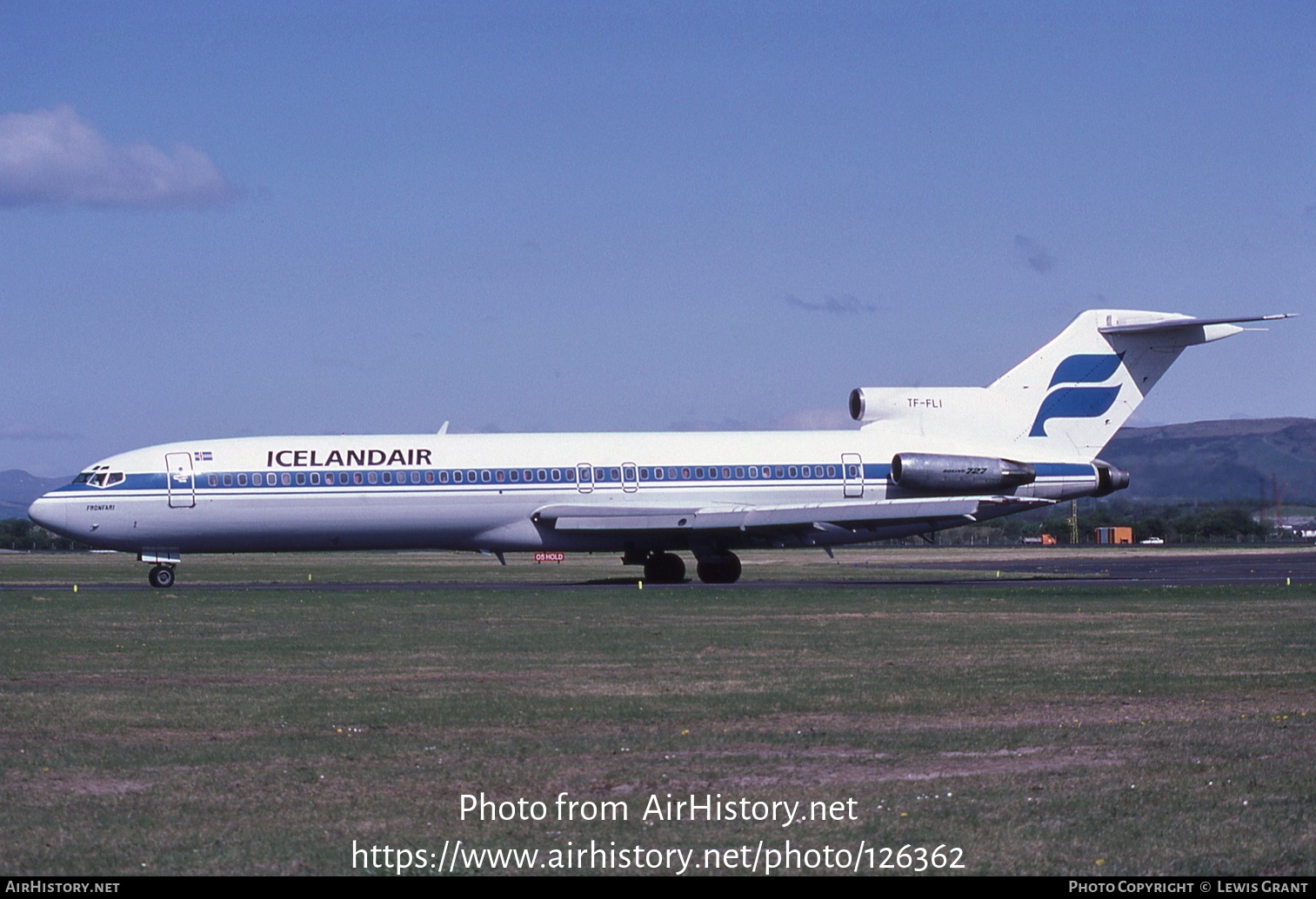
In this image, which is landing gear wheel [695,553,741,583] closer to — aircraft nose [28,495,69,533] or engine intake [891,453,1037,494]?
engine intake [891,453,1037,494]

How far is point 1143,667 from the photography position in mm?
18594

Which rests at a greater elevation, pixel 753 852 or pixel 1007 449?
pixel 1007 449

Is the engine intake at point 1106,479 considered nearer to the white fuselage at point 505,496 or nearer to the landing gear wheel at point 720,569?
the white fuselage at point 505,496

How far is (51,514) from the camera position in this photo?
130ft

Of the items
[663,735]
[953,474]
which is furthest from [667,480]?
[663,735]

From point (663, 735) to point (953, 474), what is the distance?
30958 mm

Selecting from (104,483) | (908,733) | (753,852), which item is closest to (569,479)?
(104,483)

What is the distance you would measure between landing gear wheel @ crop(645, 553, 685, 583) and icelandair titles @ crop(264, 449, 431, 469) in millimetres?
7749

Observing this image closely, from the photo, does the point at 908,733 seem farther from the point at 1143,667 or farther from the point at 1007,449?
the point at 1007,449

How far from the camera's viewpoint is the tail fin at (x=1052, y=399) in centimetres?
4569

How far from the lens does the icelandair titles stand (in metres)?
40.4

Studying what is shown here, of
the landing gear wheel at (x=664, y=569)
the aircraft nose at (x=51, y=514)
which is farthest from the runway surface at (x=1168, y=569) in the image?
the aircraft nose at (x=51, y=514)

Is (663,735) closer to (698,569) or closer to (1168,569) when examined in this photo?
(698,569)
